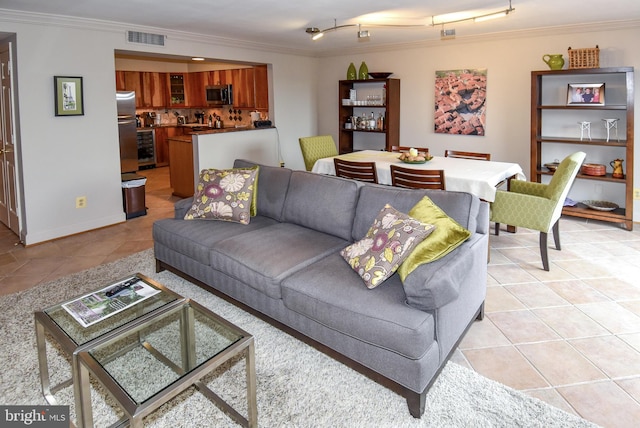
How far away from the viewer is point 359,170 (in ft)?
15.3

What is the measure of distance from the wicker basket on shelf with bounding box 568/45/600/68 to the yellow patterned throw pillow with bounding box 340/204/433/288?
379 centimetres

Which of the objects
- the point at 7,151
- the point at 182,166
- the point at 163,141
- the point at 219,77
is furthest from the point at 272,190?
the point at 163,141

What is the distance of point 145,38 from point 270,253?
12.4ft

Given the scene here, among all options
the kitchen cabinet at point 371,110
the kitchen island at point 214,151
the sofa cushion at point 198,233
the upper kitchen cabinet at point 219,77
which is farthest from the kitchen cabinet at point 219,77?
the sofa cushion at point 198,233

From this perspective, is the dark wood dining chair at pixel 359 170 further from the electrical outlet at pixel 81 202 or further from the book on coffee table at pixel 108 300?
the electrical outlet at pixel 81 202

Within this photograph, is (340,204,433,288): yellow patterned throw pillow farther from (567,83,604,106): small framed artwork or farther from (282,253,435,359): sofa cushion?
(567,83,604,106): small framed artwork

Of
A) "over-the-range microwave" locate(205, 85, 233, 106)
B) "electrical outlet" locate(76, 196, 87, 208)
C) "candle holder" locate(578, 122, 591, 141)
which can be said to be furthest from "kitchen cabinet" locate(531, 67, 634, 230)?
"over-the-range microwave" locate(205, 85, 233, 106)

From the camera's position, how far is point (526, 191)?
458 centimetres

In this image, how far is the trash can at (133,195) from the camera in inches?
222

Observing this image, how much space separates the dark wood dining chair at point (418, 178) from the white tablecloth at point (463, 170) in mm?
186

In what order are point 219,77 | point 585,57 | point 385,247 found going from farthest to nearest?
1. point 219,77
2. point 585,57
3. point 385,247

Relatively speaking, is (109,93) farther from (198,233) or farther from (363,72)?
(363,72)

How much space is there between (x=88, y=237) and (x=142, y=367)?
10.3 ft

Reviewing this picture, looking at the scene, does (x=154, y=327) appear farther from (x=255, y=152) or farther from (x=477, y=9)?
(x=255, y=152)
